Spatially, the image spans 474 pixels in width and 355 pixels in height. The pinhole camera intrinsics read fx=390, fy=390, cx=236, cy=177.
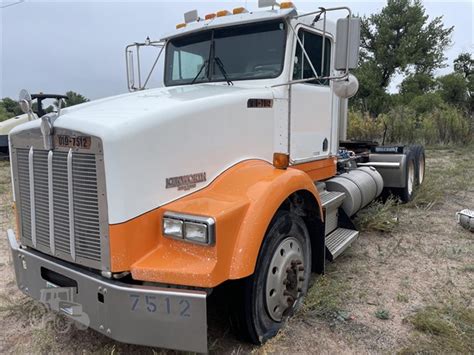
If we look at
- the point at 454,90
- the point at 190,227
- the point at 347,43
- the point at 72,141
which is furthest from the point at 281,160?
the point at 454,90

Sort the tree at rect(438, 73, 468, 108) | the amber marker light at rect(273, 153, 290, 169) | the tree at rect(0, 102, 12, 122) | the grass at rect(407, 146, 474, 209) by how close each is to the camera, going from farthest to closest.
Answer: the tree at rect(438, 73, 468, 108)
the tree at rect(0, 102, 12, 122)
the grass at rect(407, 146, 474, 209)
the amber marker light at rect(273, 153, 290, 169)

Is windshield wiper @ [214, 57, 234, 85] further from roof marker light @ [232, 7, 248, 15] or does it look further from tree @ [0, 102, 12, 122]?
tree @ [0, 102, 12, 122]

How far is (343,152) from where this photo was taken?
19.9ft

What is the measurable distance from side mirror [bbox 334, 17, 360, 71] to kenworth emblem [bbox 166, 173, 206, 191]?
59.0 inches

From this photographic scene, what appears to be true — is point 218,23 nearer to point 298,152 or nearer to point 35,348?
point 298,152

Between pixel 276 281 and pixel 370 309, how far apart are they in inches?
42.8

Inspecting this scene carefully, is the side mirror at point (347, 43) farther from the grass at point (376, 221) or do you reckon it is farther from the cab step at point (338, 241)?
the grass at point (376, 221)

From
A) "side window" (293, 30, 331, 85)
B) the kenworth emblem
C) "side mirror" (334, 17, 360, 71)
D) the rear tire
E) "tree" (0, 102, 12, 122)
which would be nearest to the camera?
the kenworth emblem

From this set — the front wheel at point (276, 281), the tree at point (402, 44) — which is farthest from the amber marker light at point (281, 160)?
the tree at point (402, 44)

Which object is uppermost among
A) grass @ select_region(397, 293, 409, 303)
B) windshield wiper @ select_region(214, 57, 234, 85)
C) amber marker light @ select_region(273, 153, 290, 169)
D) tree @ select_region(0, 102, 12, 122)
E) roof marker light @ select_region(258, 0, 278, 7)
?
roof marker light @ select_region(258, 0, 278, 7)

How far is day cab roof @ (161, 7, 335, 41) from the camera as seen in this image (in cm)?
357

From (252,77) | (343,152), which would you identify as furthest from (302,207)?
(343,152)

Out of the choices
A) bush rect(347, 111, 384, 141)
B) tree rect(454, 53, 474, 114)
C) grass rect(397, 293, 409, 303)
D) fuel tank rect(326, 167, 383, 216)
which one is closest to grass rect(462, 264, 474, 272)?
grass rect(397, 293, 409, 303)

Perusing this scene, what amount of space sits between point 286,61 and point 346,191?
1.88 metres
